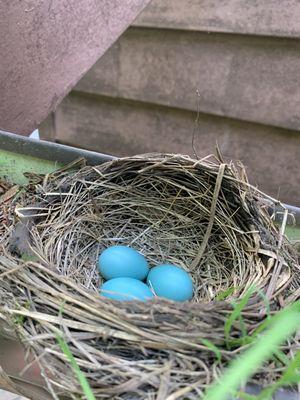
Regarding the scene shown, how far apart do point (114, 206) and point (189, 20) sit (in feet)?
3.68

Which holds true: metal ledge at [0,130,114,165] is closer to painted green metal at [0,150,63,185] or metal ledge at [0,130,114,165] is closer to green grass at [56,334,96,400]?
painted green metal at [0,150,63,185]

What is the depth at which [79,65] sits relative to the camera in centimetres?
116

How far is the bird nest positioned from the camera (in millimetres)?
440

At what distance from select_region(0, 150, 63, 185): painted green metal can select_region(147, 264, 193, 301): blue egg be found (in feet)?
1.04

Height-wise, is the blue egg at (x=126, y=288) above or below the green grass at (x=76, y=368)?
below

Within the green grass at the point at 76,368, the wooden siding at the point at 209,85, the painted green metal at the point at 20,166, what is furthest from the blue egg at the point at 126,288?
the wooden siding at the point at 209,85

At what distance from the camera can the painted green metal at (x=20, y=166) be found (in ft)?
2.70

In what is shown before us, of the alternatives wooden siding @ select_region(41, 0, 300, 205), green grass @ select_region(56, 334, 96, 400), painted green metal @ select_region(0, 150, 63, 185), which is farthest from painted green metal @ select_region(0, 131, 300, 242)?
wooden siding @ select_region(41, 0, 300, 205)

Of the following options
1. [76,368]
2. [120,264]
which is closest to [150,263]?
[120,264]

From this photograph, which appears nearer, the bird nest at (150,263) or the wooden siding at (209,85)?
the bird nest at (150,263)

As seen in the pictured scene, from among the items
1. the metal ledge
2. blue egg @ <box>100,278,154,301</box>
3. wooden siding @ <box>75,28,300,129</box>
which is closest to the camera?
blue egg @ <box>100,278,154,301</box>

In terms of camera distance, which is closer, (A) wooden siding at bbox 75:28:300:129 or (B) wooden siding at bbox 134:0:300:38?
(B) wooden siding at bbox 134:0:300:38

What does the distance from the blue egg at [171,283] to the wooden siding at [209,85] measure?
118 centimetres

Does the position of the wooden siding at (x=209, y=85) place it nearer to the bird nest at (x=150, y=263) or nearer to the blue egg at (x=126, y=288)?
the bird nest at (x=150, y=263)
